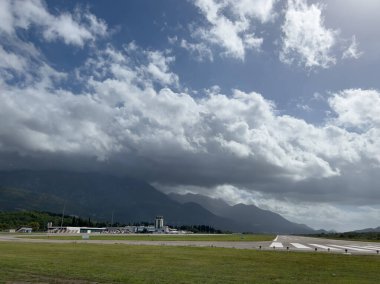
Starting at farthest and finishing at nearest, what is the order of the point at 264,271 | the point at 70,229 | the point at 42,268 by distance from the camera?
the point at 70,229, the point at 264,271, the point at 42,268

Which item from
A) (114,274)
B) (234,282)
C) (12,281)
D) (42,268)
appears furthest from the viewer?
(42,268)

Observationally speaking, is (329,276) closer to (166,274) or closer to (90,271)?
(166,274)

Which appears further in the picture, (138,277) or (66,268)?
(66,268)

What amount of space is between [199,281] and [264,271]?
824 centimetres

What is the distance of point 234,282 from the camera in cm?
2259

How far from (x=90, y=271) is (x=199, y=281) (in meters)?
7.45

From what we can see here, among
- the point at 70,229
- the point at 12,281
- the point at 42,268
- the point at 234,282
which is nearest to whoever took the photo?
the point at 12,281

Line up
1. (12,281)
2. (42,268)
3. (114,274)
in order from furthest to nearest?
1. (42,268)
2. (114,274)
3. (12,281)

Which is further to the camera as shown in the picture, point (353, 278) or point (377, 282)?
point (353, 278)

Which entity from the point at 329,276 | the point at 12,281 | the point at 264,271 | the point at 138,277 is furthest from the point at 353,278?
the point at 12,281

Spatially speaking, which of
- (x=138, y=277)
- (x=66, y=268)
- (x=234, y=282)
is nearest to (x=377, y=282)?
(x=234, y=282)

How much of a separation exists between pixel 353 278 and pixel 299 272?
149 inches

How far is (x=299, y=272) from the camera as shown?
29484 mm

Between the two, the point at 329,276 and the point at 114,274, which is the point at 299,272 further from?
the point at 114,274
